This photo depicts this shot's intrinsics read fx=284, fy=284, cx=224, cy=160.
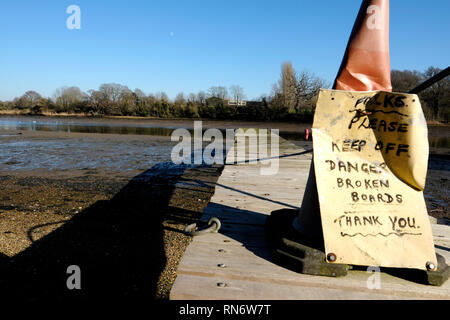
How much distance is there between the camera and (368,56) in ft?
5.99

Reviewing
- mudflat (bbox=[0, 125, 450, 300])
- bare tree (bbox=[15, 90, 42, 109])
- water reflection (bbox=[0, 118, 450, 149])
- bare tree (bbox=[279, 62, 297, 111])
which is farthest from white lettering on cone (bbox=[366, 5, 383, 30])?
bare tree (bbox=[15, 90, 42, 109])

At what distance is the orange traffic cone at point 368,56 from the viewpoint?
183cm

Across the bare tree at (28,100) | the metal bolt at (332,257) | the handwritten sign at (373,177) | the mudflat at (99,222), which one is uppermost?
the bare tree at (28,100)

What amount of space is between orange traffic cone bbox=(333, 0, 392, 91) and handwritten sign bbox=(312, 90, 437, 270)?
207mm

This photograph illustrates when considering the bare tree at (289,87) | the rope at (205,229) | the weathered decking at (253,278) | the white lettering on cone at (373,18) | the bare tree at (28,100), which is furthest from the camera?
the bare tree at (28,100)

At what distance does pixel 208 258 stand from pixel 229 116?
5654 centimetres

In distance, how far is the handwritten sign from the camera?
163 cm

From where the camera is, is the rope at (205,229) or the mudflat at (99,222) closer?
the rope at (205,229)

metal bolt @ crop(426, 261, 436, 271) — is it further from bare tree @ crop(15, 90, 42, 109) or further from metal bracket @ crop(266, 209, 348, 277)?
bare tree @ crop(15, 90, 42, 109)

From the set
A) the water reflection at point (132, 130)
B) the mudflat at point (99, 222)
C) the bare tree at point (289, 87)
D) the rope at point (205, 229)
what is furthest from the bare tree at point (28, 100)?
the rope at point (205, 229)

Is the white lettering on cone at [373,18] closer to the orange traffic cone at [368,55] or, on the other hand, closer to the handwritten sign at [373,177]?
the orange traffic cone at [368,55]

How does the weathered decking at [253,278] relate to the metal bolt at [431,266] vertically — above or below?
below

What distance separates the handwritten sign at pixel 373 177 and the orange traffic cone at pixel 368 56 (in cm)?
21
